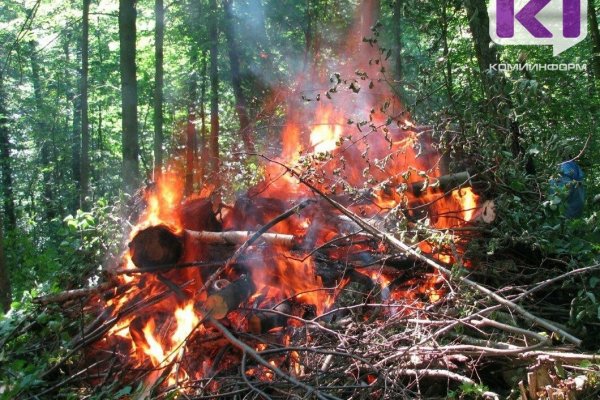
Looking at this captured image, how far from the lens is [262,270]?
4.71 meters

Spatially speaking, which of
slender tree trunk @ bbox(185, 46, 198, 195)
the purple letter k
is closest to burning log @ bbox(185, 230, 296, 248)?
slender tree trunk @ bbox(185, 46, 198, 195)

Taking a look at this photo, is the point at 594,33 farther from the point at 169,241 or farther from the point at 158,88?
the point at 169,241

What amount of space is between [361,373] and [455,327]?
2.55ft

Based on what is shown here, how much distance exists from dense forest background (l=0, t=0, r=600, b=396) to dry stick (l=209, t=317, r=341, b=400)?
155cm

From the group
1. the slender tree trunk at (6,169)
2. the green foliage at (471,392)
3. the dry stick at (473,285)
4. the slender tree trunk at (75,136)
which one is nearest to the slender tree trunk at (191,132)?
the dry stick at (473,285)

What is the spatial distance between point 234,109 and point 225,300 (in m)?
10.7

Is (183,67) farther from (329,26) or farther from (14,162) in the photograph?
(14,162)

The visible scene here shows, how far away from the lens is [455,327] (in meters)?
3.59

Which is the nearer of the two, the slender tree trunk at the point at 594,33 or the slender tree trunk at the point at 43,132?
the slender tree trunk at the point at 594,33

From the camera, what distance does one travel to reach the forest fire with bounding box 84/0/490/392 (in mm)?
4059

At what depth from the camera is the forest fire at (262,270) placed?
4.06 metres

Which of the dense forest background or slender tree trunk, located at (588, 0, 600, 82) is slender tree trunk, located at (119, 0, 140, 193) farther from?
slender tree trunk, located at (588, 0, 600, 82)

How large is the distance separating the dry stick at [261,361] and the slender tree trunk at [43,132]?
55.5ft

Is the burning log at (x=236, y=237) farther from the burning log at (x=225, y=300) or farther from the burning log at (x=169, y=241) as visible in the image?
the burning log at (x=225, y=300)
